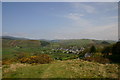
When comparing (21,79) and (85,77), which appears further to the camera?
(85,77)

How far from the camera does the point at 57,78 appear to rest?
5.79 m

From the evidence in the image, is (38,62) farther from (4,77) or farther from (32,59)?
(4,77)

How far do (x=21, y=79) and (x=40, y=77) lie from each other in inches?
36.4

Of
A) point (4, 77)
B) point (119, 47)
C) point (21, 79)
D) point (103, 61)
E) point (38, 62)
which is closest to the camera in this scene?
point (21, 79)

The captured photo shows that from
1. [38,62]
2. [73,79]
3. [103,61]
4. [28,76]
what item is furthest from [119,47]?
[28,76]

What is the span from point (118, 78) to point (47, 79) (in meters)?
3.63

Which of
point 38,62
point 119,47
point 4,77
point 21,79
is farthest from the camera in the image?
point 119,47

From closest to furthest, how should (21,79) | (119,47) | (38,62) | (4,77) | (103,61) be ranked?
(21,79) → (4,77) → (38,62) → (103,61) → (119,47)

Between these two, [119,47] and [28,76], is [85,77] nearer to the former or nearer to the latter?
[28,76]

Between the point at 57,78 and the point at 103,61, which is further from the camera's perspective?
the point at 103,61

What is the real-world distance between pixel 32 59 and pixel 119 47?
1372 cm

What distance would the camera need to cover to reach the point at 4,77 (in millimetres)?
5922

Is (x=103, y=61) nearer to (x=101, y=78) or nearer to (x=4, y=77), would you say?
(x=101, y=78)

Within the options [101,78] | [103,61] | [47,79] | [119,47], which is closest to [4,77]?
[47,79]
